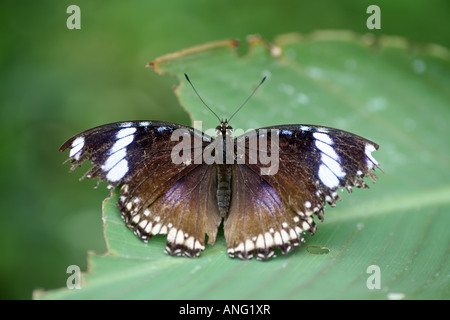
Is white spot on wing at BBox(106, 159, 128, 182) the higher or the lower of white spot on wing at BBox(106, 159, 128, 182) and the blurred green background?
the lower

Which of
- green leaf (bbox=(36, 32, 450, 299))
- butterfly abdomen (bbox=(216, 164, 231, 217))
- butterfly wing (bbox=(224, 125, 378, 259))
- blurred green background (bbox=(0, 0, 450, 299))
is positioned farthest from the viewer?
blurred green background (bbox=(0, 0, 450, 299))

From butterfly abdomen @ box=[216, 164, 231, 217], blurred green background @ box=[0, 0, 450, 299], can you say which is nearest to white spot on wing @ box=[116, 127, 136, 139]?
butterfly abdomen @ box=[216, 164, 231, 217]

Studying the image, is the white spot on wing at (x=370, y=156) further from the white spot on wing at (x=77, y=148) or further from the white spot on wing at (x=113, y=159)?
the white spot on wing at (x=77, y=148)

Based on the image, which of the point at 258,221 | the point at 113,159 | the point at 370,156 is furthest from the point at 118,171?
the point at 370,156

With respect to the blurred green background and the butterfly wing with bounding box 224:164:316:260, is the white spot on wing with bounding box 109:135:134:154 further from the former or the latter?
the blurred green background

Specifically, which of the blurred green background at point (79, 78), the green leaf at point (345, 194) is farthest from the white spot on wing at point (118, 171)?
the blurred green background at point (79, 78)

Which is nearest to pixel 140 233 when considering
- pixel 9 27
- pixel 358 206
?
pixel 358 206

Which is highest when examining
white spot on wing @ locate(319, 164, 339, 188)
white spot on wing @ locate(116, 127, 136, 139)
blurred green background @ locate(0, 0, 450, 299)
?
blurred green background @ locate(0, 0, 450, 299)
